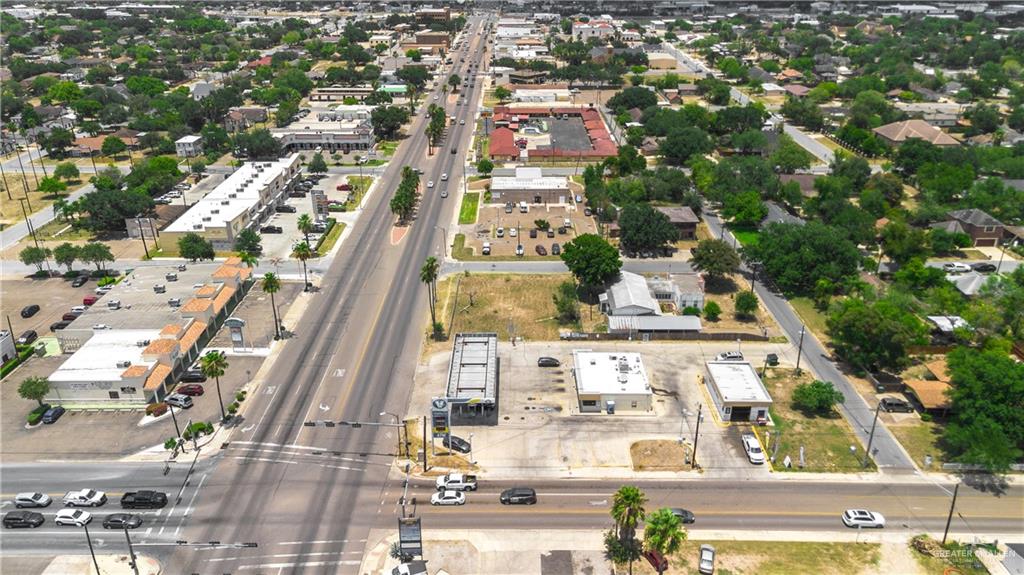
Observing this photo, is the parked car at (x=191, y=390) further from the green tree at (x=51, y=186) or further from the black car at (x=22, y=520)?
the green tree at (x=51, y=186)

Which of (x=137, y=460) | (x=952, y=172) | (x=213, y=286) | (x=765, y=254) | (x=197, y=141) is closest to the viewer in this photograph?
(x=137, y=460)

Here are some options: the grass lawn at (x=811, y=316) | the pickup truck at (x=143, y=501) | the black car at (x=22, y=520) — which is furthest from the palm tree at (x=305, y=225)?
the grass lawn at (x=811, y=316)

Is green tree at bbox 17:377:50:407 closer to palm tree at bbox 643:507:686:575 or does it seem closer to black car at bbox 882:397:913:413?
palm tree at bbox 643:507:686:575

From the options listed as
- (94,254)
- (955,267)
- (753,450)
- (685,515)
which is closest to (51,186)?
(94,254)

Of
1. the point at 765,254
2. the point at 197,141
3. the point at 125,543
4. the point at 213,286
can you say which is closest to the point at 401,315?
the point at 213,286

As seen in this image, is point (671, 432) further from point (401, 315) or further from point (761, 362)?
point (401, 315)

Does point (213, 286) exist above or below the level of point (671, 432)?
above
